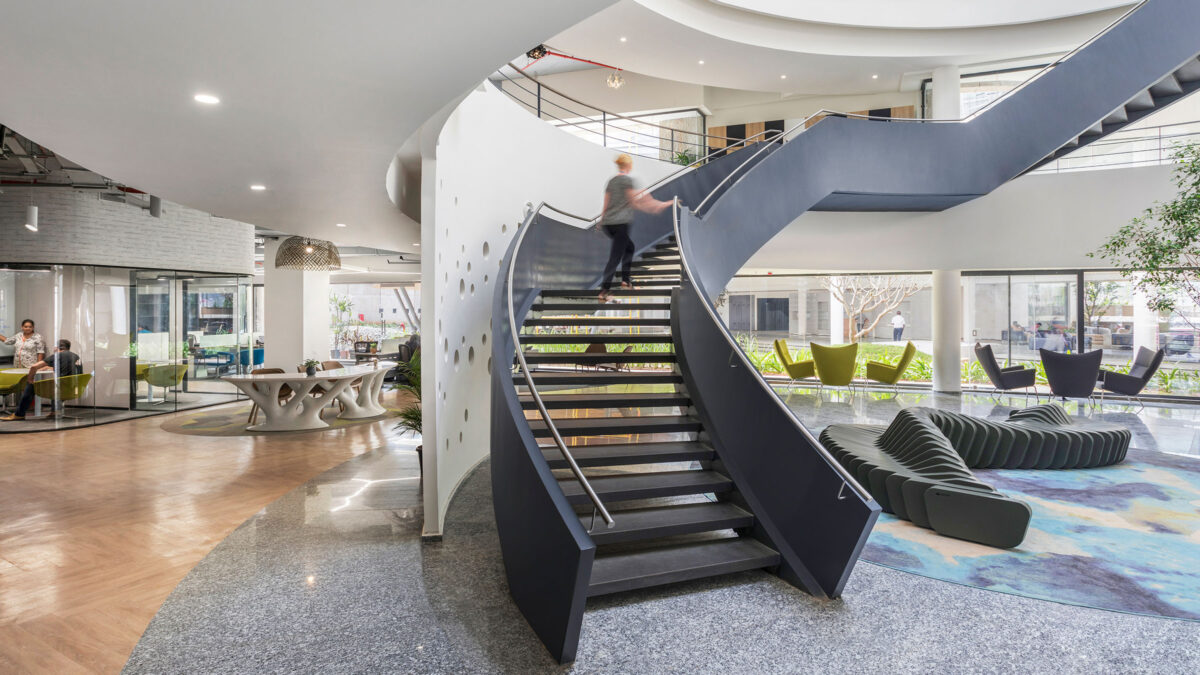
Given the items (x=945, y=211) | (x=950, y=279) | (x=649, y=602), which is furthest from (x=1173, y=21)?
(x=649, y=602)

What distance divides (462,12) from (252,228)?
11927mm

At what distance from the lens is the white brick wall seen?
9.53m

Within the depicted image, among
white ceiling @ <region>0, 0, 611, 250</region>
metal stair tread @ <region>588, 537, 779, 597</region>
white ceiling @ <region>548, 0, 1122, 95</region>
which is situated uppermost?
white ceiling @ <region>548, 0, 1122, 95</region>

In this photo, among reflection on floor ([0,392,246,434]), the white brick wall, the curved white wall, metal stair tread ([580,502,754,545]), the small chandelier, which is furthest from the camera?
the white brick wall

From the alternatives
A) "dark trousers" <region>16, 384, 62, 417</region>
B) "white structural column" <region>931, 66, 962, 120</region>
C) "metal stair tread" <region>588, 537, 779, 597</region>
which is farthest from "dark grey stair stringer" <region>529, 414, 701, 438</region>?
"white structural column" <region>931, 66, 962, 120</region>

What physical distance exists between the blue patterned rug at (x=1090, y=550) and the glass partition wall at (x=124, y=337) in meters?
11.2

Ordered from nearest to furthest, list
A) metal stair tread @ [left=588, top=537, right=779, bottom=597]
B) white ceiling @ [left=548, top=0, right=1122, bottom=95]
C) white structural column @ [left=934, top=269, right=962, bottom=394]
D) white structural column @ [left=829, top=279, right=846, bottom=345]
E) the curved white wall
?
metal stair tread @ [left=588, top=537, right=779, bottom=597] < the curved white wall < white ceiling @ [left=548, top=0, right=1122, bottom=95] < white structural column @ [left=934, top=269, right=962, bottom=394] < white structural column @ [left=829, top=279, right=846, bottom=345]

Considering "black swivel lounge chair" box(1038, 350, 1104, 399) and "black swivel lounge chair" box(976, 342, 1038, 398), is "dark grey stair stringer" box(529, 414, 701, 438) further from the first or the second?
"black swivel lounge chair" box(976, 342, 1038, 398)

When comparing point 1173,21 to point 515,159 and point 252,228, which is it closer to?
point 515,159

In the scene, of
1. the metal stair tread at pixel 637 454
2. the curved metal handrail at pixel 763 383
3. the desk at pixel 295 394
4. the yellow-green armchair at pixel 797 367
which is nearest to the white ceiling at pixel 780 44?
the yellow-green armchair at pixel 797 367

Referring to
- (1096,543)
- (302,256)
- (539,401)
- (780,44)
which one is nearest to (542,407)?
(539,401)

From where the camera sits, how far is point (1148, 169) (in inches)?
425

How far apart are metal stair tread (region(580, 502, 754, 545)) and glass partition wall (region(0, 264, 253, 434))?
31.2 feet

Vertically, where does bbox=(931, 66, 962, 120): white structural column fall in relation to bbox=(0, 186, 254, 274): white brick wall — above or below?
above
